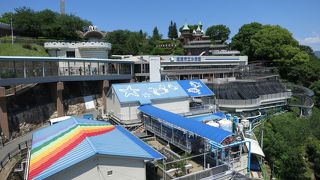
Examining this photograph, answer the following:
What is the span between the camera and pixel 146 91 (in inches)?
1278

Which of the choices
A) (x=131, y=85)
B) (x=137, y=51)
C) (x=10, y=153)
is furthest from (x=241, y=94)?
(x=137, y=51)

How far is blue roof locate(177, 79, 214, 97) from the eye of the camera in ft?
113

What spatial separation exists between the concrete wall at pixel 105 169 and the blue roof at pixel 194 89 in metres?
18.1

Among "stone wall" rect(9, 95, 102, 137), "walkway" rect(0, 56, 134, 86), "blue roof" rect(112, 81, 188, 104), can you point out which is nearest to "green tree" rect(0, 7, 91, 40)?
"walkway" rect(0, 56, 134, 86)

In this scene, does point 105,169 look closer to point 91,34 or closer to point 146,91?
point 146,91

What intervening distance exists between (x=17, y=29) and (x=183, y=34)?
4837 cm

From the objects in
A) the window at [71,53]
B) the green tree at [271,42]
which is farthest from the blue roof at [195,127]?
the green tree at [271,42]

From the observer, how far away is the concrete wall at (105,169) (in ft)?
51.0

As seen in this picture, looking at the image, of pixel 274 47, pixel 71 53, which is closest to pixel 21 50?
pixel 71 53

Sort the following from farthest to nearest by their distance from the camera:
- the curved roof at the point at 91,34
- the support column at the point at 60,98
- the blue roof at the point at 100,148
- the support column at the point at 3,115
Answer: the curved roof at the point at 91,34 → the support column at the point at 60,98 → the support column at the point at 3,115 → the blue roof at the point at 100,148

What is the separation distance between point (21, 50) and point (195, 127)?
37021mm

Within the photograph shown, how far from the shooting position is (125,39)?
7575 cm

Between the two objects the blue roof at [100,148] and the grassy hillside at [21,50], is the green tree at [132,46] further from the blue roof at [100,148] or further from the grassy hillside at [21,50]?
the blue roof at [100,148]

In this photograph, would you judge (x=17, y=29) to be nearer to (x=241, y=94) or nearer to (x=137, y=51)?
(x=137, y=51)
